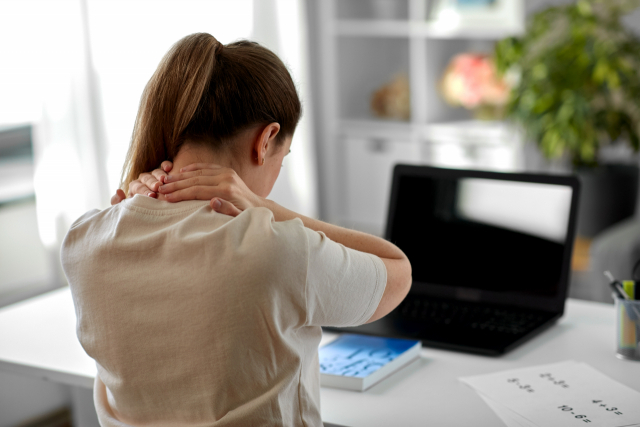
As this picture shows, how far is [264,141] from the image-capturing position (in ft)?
3.20

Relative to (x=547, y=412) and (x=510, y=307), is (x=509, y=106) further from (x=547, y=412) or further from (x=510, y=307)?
(x=547, y=412)

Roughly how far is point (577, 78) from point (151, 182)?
7.69ft

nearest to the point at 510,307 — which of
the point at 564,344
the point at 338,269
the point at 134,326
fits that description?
the point at 564,344

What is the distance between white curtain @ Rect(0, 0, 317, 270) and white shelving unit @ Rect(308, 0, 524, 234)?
1.00 meters

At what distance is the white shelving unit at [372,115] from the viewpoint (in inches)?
133

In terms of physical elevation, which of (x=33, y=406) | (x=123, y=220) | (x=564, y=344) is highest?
(x=123, y=220)

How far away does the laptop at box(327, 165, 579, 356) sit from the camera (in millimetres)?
1388

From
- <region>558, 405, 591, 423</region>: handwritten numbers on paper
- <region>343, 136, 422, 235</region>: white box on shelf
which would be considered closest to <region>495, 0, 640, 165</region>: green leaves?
<region>343, 136, 422, 235</region>: white box on shelf

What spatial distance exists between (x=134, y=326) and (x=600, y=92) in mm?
2594

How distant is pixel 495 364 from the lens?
4.01ft

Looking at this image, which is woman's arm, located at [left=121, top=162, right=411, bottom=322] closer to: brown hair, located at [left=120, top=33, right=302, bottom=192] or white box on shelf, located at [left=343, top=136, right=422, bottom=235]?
brown hair, located at [left=120, top=33, right=302, bottom=192]

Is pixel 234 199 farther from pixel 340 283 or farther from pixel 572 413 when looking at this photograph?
pixel 572 413

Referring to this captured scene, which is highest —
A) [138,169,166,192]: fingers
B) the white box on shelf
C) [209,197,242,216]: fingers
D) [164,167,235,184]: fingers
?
[164,167,235,184]: fingers

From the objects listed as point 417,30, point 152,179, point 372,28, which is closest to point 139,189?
point 152,179
